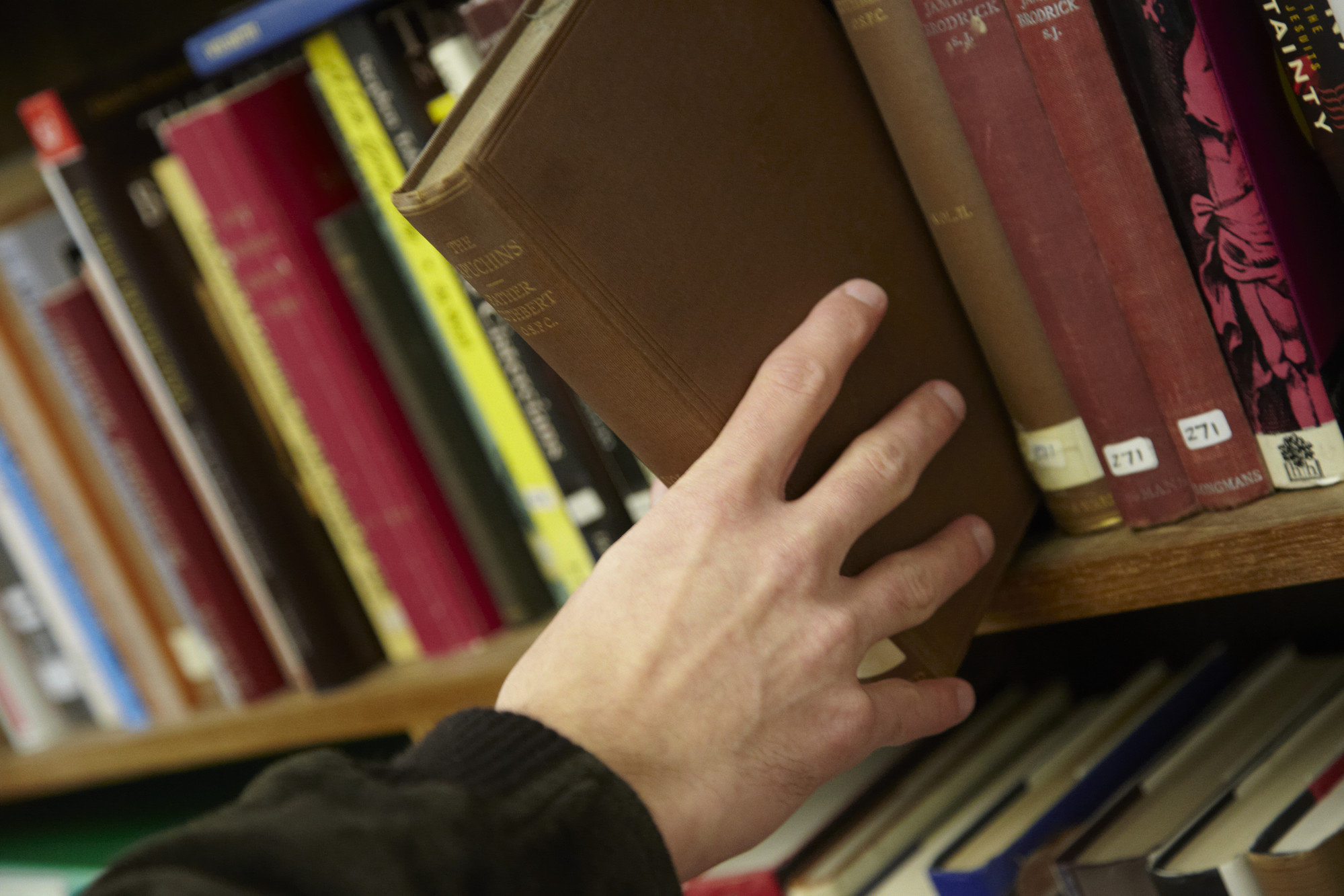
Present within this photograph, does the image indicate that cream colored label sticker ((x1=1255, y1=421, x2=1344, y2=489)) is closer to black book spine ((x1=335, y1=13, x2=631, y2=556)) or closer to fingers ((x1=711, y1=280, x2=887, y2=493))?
fingers ((x1=711, y1=280, x2=887, y2=493))

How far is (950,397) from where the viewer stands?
1.89ft

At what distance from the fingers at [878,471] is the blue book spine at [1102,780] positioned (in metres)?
0.25

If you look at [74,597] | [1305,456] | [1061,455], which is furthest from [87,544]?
[1305,456]

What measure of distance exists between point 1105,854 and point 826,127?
1.35ft

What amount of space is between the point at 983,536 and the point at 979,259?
0.14 metres

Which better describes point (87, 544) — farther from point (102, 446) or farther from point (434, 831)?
point (434, 831)

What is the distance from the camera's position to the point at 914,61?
56cm

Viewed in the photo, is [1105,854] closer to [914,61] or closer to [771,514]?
[771,514]

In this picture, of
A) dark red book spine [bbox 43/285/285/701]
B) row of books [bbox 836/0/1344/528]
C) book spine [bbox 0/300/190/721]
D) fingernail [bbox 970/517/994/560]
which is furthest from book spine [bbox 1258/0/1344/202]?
book spine [bbox 0/300/190/721]

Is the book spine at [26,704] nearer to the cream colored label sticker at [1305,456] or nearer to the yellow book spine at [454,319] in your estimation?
the yellow book spine at [454,319]

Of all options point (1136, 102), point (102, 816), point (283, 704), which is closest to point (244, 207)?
point (283, 704)

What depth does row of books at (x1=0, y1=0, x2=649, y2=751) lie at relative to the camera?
0.77 metres

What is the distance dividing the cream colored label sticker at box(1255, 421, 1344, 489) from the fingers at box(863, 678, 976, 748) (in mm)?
183

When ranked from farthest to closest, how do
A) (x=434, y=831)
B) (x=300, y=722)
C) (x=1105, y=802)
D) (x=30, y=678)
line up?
(x=30, y=678), (x=300, y=722), (x=1105, y=802), (x=434, y=831)
